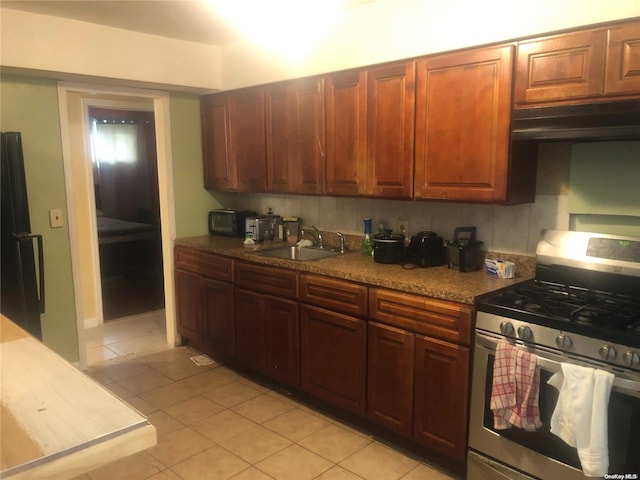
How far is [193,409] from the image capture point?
3.05 metres

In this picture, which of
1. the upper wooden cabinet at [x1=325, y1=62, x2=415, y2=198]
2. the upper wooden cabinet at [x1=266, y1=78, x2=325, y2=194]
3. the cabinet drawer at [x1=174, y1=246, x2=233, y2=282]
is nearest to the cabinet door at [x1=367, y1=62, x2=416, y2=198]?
the upper wooden cabinet at [x1=325, y1=62, x2=415, y2=198]

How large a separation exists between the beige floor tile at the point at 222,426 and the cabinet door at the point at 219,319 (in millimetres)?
620

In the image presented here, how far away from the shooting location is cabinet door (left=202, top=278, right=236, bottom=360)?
3.51m

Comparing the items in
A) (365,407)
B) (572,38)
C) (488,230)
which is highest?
(572,38)

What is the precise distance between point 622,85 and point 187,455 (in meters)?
2.67

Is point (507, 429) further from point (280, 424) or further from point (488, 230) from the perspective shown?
point (280, 424)

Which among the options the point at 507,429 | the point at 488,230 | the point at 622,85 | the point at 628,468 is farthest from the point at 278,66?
the point at 628,468

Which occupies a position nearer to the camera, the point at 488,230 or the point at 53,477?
the point at 53,477

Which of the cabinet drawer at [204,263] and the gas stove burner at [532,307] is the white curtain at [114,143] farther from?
the gas stove burner at [532,307]

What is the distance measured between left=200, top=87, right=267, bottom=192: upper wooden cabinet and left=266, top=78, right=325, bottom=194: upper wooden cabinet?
0.10 metres

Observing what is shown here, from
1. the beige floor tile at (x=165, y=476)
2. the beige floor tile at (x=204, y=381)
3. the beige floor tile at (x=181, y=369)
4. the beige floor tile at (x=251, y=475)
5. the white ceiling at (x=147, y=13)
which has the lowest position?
the beige floor tile at (x=165, y=476)

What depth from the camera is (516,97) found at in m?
2.27

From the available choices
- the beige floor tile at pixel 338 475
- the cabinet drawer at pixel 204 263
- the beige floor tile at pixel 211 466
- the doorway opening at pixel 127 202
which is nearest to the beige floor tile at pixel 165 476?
the beige floor tile at pixel 211 466

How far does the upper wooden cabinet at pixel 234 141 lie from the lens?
11.8 feet
